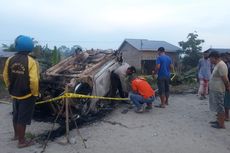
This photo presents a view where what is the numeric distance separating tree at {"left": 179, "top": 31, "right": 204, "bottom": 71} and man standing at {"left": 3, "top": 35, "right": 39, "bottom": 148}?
15.3 metres

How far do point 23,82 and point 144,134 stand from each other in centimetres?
283

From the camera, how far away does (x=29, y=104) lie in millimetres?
6969

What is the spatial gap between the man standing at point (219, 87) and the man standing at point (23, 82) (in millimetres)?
4102

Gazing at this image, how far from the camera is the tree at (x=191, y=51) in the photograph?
2095cm

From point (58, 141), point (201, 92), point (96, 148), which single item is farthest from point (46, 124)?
point (201, 92)

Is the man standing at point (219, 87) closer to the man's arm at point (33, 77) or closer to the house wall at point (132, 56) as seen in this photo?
the man's arm at point (33, 77)

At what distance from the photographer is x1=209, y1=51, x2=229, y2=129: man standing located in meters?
8.07

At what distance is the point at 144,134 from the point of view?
25.1 feet

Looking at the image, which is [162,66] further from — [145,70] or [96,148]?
[145,70]

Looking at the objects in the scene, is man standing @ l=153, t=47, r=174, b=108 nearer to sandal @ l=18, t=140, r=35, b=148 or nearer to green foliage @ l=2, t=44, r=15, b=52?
sandal @ l=18, t=140, r=35, b=148

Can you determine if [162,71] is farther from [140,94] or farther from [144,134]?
[144,134]

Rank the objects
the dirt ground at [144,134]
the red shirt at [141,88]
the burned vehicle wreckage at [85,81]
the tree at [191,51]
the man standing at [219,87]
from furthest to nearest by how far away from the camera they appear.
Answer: the tree at [191,51] → the red shirt at [141,88] → the burned vehicle wreckage at [85,81] → the man standing at [219,87] → the dirt ground at [144,134]

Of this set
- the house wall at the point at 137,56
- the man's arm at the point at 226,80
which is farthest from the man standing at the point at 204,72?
the house wall at the point at 137,56

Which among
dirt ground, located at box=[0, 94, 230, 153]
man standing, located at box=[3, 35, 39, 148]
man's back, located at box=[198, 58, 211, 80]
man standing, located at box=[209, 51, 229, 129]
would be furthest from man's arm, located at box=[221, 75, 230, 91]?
man standing, located at box=[3, 35, 39, 148]
